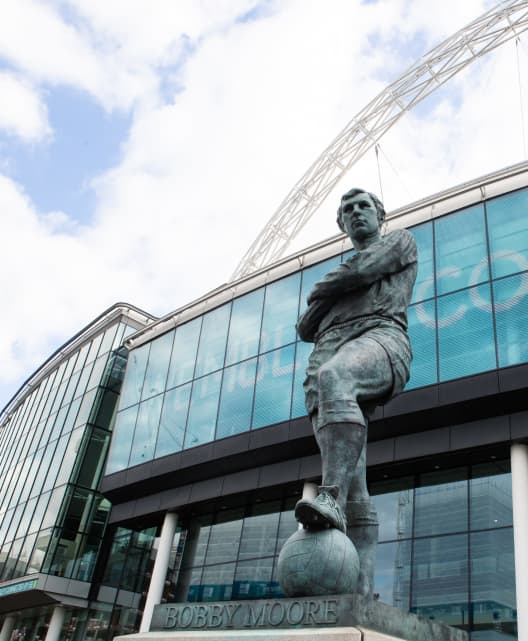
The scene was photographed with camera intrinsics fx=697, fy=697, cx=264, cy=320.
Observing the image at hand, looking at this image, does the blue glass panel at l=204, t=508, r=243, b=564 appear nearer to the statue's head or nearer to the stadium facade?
the stadium facade

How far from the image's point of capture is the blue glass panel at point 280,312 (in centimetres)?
2208

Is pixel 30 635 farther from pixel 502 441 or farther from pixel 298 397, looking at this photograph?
pixel 502 441

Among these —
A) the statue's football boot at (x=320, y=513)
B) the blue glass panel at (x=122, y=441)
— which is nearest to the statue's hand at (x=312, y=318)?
the statue's football boot at (x=320, y=513)

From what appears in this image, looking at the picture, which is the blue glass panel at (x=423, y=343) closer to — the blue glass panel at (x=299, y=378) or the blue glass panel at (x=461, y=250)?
the blue glass panel at (x=461, y=250)

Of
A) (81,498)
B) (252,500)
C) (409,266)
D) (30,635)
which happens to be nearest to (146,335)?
(81,498)

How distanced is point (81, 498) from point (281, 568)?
27.4 meters

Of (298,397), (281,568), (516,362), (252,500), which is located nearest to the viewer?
(281,568)

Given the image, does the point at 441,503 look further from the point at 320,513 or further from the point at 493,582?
the point at 320,513

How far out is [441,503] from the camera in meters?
18.0

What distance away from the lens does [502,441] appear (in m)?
16.6

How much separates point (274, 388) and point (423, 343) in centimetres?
519

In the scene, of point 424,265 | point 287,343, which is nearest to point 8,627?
point 287,343

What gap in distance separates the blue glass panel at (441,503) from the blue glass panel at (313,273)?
21.9ft

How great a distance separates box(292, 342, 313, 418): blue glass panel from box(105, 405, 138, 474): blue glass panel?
28.1 ft
